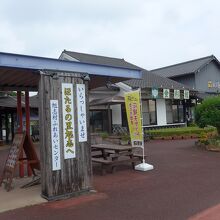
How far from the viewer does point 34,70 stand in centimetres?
730

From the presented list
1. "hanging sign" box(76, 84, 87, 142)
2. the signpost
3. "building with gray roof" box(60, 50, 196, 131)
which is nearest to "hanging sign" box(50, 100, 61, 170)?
"hanging sign" box(76, 84, 87, 142)

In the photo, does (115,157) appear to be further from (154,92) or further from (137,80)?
(137,80)

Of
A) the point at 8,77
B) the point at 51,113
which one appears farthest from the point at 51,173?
the point at 8,77

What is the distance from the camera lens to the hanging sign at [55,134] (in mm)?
7108

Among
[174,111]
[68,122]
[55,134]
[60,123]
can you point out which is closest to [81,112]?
[68,122]

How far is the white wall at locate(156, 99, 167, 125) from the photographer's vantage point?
84.8 feet

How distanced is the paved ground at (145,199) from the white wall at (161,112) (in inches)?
601

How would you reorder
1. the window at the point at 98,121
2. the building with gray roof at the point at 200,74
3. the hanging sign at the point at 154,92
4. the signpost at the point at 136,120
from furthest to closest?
the building with gray roof at the point at 200,74 < the window at the point at 98,121 < the hanging sign at the point at 154,92 < the signpost at the point at 136,120

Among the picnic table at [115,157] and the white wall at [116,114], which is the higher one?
the white wall at [116,114]

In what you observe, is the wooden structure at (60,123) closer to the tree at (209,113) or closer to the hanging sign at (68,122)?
the hanging sign at (68,122)

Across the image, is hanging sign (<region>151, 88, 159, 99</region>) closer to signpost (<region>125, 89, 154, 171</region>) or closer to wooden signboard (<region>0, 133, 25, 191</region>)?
signpost (<region>125, 89, 154, 171</region>)

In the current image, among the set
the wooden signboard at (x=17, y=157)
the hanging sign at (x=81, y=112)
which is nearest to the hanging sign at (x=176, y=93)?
the wooden signboard at (x=17, y=157)

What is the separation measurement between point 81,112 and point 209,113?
8.93m

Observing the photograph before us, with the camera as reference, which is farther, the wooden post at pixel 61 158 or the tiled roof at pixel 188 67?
the tiled roof at pixel 188 67
